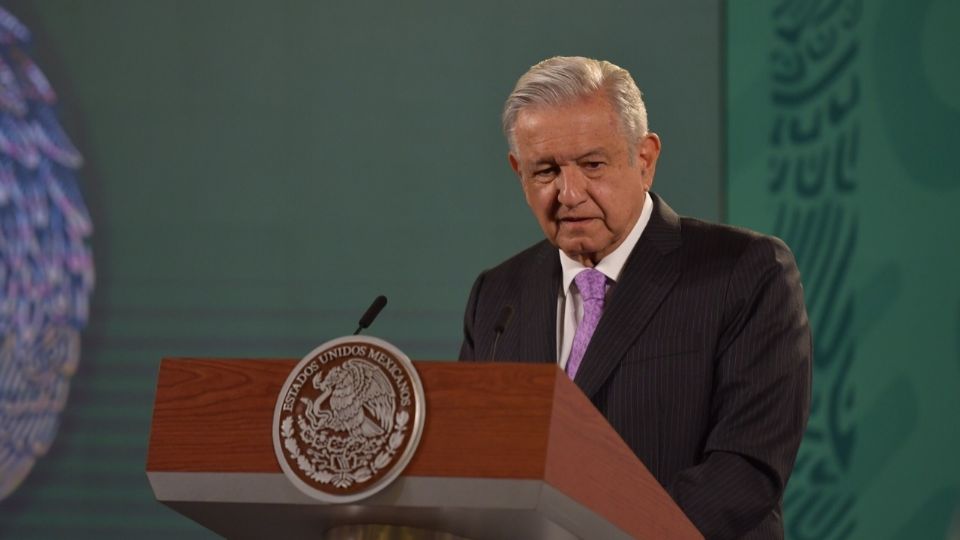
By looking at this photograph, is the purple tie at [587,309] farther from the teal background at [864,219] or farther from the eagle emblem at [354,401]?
the teal background at [864,219]

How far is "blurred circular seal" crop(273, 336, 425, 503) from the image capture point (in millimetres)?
1316

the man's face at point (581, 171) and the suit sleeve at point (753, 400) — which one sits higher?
the man's face at point (581, 171)

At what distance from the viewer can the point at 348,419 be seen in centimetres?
134

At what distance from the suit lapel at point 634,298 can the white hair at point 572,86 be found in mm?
187

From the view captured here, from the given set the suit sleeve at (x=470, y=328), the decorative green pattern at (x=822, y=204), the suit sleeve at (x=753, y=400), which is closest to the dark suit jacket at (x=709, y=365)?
the suit sleeve at (x=753, y=400)

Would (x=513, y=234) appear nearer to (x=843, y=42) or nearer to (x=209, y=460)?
(x=843, y=42)

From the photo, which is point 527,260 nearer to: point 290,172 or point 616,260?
point 616,260

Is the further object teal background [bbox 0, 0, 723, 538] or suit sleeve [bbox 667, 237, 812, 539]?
teal background [bbox 0, 0, 723, 538]

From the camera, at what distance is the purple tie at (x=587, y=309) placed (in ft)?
6.82

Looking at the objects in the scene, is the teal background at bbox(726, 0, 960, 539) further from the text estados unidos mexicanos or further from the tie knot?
the text estados unidos mexicanos

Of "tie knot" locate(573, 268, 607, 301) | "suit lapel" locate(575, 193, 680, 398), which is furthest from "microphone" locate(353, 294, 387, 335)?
"tie knot" locate(573, 268, 607, 301)

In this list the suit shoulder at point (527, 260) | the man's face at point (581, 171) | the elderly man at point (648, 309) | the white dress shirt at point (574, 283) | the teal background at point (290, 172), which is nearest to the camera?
the elderly man at point (648, 309)

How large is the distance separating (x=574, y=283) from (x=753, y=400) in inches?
15.6

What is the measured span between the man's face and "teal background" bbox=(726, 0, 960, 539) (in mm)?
1513
